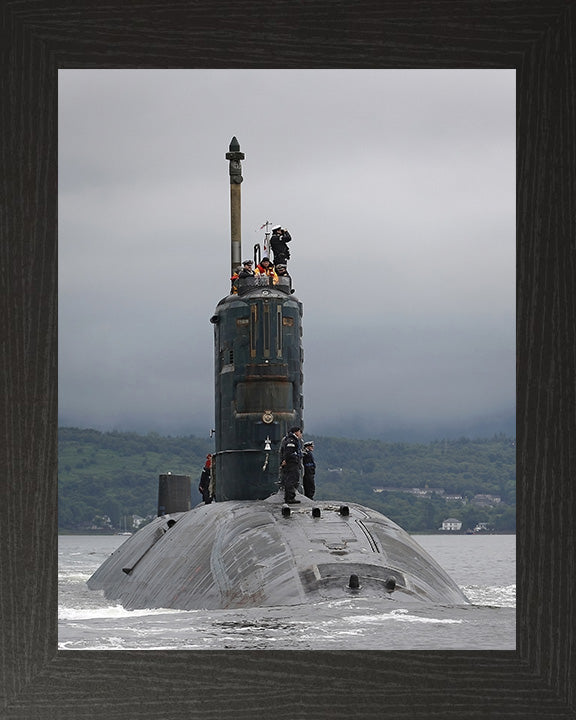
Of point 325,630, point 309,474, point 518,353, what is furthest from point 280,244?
point 518,353

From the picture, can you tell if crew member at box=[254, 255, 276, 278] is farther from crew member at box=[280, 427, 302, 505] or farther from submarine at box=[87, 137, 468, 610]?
crew member at box=[280, 427, 302, 505]

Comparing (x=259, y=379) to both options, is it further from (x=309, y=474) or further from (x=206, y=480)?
(x=206, y=480)

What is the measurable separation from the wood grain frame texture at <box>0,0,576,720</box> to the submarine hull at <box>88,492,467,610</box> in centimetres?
744

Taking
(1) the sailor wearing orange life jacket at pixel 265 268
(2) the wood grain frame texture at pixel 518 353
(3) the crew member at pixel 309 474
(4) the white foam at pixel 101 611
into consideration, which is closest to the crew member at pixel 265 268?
(1) the sailor wearing orange life jacket at pixel 265 268

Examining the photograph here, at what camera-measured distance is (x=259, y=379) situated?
19844 millimetres

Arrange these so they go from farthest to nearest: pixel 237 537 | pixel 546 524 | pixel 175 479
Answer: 1. pixel 175 479
2. pixel 237 537
3. pixel 546 524

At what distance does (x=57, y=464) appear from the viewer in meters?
5.03

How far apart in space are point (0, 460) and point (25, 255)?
875mm

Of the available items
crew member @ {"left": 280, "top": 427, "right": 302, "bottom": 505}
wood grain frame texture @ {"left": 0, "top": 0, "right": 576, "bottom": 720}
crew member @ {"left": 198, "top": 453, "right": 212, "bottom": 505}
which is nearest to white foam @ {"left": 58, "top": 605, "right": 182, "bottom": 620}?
crew member @ {"left": 280, "top": 427, "right": 302, "bottom": 505}

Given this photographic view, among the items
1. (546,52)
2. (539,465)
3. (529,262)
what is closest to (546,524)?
(539,465)

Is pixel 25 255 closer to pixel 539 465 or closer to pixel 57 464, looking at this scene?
pixel 57 464

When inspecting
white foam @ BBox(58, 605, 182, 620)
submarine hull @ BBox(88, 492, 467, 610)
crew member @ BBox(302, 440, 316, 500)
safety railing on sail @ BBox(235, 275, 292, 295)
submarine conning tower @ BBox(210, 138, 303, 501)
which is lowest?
white foam @ BBox(58, 605, 182, 620)

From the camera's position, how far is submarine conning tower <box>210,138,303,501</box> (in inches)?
781

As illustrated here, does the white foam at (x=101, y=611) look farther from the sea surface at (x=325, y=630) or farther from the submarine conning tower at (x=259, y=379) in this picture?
the sea surface at (x=325, y=630)
